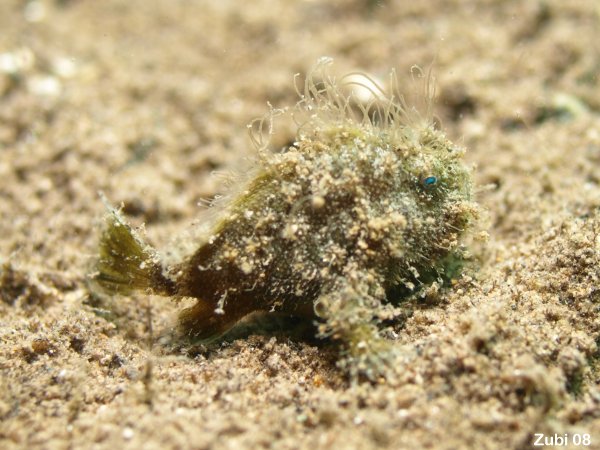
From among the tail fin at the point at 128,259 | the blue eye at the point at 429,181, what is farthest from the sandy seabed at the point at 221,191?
the blue eye at the point at 429,181

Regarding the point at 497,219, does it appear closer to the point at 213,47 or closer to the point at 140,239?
the point at 140,239

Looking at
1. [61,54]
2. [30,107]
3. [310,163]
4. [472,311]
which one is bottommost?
[472,311]

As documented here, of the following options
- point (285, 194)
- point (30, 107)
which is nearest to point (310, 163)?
point (285, 194)

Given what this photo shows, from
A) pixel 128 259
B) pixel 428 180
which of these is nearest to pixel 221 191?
pixel 128 259

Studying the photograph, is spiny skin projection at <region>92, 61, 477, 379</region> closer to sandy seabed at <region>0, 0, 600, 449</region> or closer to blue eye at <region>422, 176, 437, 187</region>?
blue eye at <region>422, 176, 437, 187</region>

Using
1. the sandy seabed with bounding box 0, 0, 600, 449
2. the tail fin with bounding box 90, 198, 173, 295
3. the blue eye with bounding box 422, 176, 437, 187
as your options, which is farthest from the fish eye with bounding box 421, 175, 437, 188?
the tail fin with bounding box 90, 198, 173, 295
